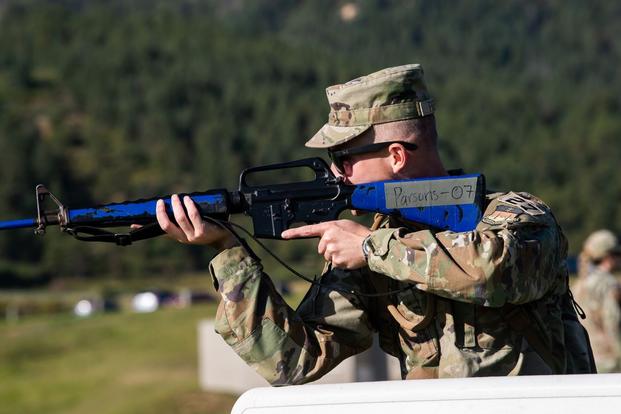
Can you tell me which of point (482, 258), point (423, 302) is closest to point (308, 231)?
point (423, 302)

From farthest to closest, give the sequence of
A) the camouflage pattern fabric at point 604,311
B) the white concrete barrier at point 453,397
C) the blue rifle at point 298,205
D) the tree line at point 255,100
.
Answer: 1. the tree line at point 255,100
2. the camouflage pattern fabric at point 604,311
3. the blue rifle at point 298,205
4. the white concrete barrier at point 453,397

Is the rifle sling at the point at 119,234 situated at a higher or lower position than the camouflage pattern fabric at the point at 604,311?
higher

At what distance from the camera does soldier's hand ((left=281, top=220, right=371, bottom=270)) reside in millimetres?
4227

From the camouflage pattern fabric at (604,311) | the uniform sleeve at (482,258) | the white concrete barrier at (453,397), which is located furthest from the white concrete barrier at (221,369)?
the white concrete barrier at (453,397)

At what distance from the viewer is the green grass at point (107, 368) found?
19.5 metres

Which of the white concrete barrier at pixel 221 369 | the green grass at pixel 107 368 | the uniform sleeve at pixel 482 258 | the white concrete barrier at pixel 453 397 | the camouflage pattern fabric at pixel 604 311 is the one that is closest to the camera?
the white concrete barrier at pixel 453 397

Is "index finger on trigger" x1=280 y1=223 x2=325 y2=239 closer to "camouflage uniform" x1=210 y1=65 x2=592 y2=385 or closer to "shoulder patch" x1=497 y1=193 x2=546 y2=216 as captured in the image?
"camouflage uniform" x1=210 y1=65 x2=592 y2=385

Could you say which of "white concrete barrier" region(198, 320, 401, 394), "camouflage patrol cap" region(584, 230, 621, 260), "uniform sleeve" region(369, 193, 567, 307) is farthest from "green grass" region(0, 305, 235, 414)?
"uniform sleeve" region(369, 193, 567, 307)

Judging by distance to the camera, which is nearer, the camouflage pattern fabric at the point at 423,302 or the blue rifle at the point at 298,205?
the camouflage pattern fabric at the point at 423,302

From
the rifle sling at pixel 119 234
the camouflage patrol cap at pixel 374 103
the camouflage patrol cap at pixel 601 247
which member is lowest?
the camouflage patrol cap at pixel 601 247

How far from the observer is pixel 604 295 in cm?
1096

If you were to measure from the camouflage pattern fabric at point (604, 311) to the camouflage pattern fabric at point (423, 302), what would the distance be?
262 inches

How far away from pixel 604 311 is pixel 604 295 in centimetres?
14

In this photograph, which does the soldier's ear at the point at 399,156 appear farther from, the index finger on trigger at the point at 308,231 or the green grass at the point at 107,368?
the green grass at the point at 107,368
